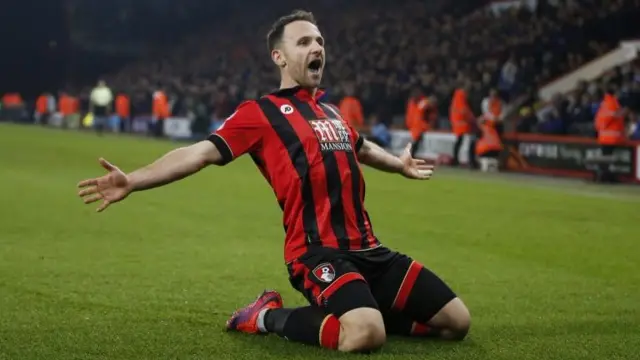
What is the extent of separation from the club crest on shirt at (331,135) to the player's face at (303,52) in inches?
8.8

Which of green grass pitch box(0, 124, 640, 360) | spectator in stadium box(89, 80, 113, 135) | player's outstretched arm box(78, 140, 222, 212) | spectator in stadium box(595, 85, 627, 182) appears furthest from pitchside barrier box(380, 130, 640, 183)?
spectator in stadium box(89, 80, 113, 135)

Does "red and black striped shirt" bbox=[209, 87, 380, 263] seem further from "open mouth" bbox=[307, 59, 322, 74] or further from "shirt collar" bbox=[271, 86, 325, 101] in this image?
"open mouth" bbox=[307, 59, 322, 74]

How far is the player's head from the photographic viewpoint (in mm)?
5480

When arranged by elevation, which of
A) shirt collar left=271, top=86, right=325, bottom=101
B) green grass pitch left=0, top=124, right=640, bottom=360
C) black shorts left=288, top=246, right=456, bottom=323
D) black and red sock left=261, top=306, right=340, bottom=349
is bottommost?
green grass pitch left=0, top=124, right=640, bottom=360

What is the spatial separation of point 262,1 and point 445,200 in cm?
3468

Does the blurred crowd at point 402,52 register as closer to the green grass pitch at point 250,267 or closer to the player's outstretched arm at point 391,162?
the green grass pitch at point 250,267

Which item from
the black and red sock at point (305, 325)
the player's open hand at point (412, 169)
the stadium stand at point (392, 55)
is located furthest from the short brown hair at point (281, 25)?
the stadium stand at point (392, 55)

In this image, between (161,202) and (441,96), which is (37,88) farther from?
(161,202)

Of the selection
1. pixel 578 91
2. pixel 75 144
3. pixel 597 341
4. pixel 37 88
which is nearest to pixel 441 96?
pixel 578 91

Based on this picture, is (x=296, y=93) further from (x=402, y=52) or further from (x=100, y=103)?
(x=100, y=103)

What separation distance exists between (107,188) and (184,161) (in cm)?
43

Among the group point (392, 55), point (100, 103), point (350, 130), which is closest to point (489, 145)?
point (392, 55)

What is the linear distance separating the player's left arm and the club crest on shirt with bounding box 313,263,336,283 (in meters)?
0.96

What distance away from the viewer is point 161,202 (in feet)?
45.1
